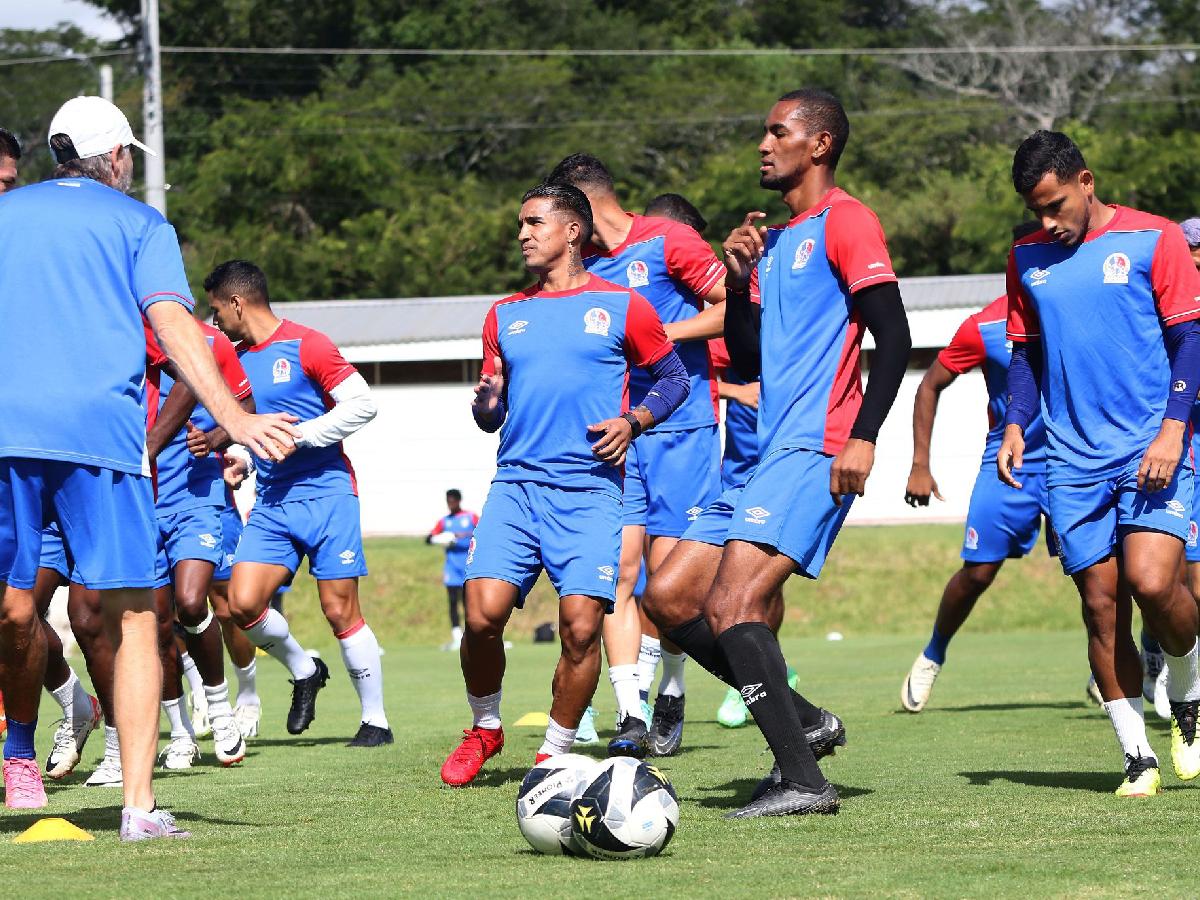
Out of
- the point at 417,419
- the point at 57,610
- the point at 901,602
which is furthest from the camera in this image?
the point at 417,419

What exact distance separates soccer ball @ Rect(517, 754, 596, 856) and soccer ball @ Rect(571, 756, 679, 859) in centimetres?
3

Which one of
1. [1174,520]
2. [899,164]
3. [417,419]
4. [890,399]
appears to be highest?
[890,399]

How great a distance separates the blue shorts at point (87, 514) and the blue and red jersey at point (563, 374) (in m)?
2.10

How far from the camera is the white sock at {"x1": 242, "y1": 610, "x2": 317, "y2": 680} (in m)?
10.4

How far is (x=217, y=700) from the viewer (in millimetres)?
9703

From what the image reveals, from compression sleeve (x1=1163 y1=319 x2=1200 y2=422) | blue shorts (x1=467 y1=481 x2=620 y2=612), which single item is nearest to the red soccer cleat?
blue shorts (x1=467 y1=481 x2=620 y2=612)

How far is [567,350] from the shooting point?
314 inches

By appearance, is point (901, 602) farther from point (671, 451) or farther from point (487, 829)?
point (487, 829)

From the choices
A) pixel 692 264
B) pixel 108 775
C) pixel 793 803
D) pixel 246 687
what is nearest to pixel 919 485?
pixel 692 264

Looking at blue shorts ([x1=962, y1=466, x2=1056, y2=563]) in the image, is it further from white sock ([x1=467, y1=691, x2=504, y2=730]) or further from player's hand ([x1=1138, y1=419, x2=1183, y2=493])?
player's hand ([x1=1138, y1=419, x2=1183, y2=493])

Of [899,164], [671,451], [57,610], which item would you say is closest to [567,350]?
[671,451]

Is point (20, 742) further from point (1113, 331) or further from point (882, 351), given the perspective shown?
point (1113, 331)

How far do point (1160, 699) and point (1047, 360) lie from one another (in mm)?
4109

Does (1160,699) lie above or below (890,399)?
below
